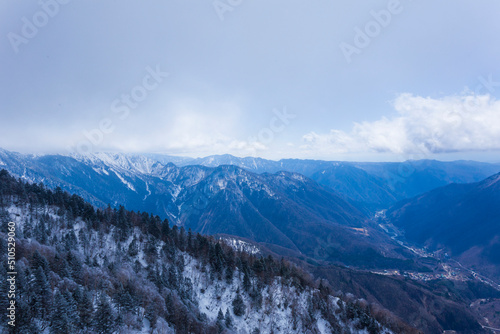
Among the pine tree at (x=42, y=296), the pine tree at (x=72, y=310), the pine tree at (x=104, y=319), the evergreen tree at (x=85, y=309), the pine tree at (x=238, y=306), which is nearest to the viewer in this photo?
the pine tree at (x=72, y=310)

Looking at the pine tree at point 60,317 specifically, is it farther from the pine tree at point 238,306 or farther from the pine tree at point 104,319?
the pine tree at point 238,306

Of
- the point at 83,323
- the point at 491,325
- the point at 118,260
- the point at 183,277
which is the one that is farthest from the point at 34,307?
the point at 491,325

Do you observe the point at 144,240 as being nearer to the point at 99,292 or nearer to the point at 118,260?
the point at 118,260

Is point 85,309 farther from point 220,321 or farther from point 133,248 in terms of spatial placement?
point 133,248

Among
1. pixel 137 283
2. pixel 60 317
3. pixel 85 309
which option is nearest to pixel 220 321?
pixel 137 283

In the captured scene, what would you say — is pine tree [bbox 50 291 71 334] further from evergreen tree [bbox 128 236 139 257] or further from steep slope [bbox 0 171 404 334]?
evergreen tree [bbox 128 236 139 257]

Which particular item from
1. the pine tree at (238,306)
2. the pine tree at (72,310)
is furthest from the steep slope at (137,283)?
the pine tree at (238,306)

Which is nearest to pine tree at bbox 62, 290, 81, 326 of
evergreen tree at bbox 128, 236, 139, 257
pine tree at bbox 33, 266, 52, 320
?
pine tree at bbox 33, 266, 52, 320

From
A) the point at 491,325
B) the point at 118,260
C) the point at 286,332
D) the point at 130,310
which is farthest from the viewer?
the point at 491,325
